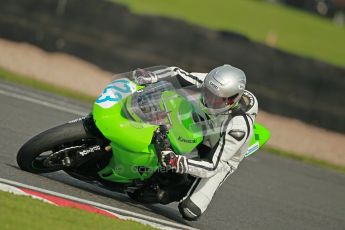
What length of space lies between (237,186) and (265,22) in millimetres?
21092

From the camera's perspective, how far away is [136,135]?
23.7ft

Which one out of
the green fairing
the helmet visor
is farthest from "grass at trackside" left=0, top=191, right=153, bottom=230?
the helmet visor

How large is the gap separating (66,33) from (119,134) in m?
9.16

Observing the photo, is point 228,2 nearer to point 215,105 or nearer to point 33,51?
point 33,51

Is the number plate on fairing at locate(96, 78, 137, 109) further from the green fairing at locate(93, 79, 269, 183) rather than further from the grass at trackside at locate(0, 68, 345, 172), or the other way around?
the grass at trackside at locate(0, 68, 345, 172)

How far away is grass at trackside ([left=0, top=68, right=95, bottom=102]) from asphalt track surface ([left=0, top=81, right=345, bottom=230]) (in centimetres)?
80

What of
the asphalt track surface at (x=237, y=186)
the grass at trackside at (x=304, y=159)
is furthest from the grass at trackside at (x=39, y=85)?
the grass at trackside at (x=304, y=159)

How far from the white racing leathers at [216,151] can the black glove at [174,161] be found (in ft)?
0.21

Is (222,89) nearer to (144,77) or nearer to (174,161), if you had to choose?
(174,161)

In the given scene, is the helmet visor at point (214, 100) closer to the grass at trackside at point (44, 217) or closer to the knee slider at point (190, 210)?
the knee slider at point (190, 210)

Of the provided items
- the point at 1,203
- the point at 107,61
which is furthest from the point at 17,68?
the point at 1,203

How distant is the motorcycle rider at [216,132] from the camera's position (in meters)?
7.20

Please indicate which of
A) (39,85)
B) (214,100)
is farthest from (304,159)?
(214,100)

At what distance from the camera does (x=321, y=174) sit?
12922 millimetres
